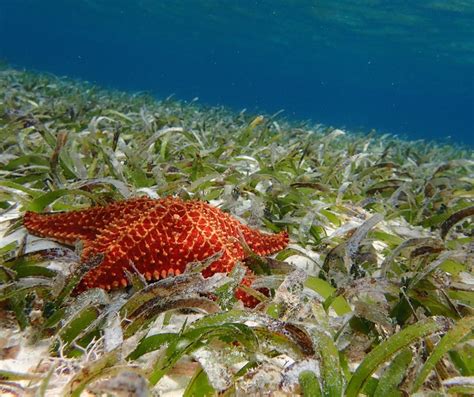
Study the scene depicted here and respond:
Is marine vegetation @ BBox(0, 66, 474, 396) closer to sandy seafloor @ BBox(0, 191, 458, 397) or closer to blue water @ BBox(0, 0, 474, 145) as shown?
sandy seafloor @ BBox(0, 191, 458, 397)

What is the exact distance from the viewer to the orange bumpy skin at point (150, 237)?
1.89 metres

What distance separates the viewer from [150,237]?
76.5 inches

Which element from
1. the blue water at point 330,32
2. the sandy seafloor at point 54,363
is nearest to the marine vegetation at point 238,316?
the sandy seafloor at point 54,363

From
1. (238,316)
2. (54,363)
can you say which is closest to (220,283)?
(238,316)

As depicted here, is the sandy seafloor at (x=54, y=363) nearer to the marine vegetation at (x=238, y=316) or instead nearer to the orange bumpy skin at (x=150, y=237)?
the marine vegetation at (x=238, y=316)

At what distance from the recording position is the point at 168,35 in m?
82.2

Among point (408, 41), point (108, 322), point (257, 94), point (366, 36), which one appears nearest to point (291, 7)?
point (366, 36)

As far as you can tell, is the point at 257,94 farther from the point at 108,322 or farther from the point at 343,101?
the point at 108,322

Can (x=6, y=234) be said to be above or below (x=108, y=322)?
below

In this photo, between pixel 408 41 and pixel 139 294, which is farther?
pixel 408 41

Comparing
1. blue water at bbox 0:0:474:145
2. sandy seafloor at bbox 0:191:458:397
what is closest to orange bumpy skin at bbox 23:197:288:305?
sandy seafloor at bbox 0:191:458:397

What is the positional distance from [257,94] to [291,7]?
497 feet

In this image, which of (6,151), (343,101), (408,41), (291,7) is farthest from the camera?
(343,101)

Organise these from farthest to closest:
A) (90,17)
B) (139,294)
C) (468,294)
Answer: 1. (90,17)
2. (468,294)
3. (139,294)
